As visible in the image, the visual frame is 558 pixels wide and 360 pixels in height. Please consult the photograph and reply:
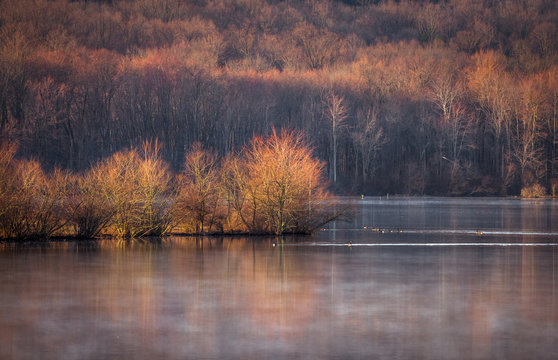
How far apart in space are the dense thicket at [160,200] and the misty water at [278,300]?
60.4 inches

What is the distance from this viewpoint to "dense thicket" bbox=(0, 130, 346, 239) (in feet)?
96.5

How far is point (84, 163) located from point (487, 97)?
4418 centimetres

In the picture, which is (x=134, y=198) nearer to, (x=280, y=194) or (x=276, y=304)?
(x=280, y=194)

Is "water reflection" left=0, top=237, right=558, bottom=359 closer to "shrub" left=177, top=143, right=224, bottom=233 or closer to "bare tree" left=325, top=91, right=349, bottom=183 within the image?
"shrub" left=177, top=143, right=224, bottom=233

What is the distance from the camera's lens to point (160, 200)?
31.7 m

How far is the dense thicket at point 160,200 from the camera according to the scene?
96.5 ft

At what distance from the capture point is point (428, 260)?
2431 cm

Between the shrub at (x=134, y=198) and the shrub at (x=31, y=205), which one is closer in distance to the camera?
the shrub at (x=31, y=205)

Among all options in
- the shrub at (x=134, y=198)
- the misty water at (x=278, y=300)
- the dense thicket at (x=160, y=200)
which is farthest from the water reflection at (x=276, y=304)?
the shrub at (x=134, y=198)

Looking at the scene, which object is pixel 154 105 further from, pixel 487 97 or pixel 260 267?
pixel 260 267

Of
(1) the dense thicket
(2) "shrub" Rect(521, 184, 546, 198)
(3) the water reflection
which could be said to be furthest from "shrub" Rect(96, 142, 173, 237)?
(2) "shrub" Rect(521, 184, 546, 198)

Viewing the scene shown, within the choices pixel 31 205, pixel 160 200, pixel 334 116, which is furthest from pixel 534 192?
pixel 31 205

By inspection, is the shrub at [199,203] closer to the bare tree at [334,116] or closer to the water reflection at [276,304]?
the water reflection at [276,304]

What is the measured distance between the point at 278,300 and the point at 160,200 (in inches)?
609
